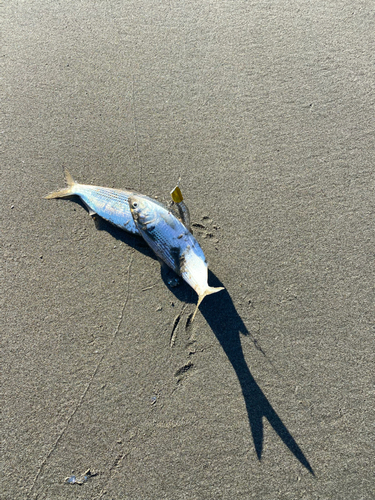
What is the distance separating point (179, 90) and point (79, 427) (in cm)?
360

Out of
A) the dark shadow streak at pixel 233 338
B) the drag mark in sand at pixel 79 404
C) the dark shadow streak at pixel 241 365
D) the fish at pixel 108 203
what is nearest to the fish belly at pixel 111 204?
the fish at pixel 108 203

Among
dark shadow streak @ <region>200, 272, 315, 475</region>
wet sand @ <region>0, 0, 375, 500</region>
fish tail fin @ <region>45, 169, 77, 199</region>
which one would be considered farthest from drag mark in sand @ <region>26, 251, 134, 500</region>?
fish tail fin @ <region>45, 169, 77, 199</region>

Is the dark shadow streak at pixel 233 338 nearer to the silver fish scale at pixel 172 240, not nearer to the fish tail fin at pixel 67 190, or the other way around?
the silver fish scale at pixel 172 240

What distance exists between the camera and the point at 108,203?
2762 millimetres

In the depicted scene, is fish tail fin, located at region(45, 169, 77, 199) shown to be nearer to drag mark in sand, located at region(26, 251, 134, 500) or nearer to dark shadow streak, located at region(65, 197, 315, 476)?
dark shadow streak, located at region(65, 197, 315, 476)

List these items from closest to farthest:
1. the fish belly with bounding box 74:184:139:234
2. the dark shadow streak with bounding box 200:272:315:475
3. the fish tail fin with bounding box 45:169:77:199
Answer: the dark shadow streak with bounding box 200:272:315:475 < the fish belly with bounding box 74:184:139:234 < the fish tail fin with bounding box 45:169:77:199

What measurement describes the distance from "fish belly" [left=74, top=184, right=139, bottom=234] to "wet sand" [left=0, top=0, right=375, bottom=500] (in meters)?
0.17

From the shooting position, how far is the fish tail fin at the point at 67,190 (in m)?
2.93

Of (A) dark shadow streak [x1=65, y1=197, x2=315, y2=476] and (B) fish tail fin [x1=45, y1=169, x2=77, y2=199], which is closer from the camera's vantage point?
(A) dark shadow streak [x1=65, y1=197, x2=315, y2=476]

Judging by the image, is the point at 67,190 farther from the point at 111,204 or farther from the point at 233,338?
the point at 233,338

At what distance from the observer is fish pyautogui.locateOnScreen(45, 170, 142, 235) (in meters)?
2.72

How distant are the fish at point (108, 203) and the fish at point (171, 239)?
0.16 meters

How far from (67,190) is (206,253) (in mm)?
1613

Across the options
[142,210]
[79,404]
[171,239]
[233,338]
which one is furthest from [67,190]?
[233,338]
